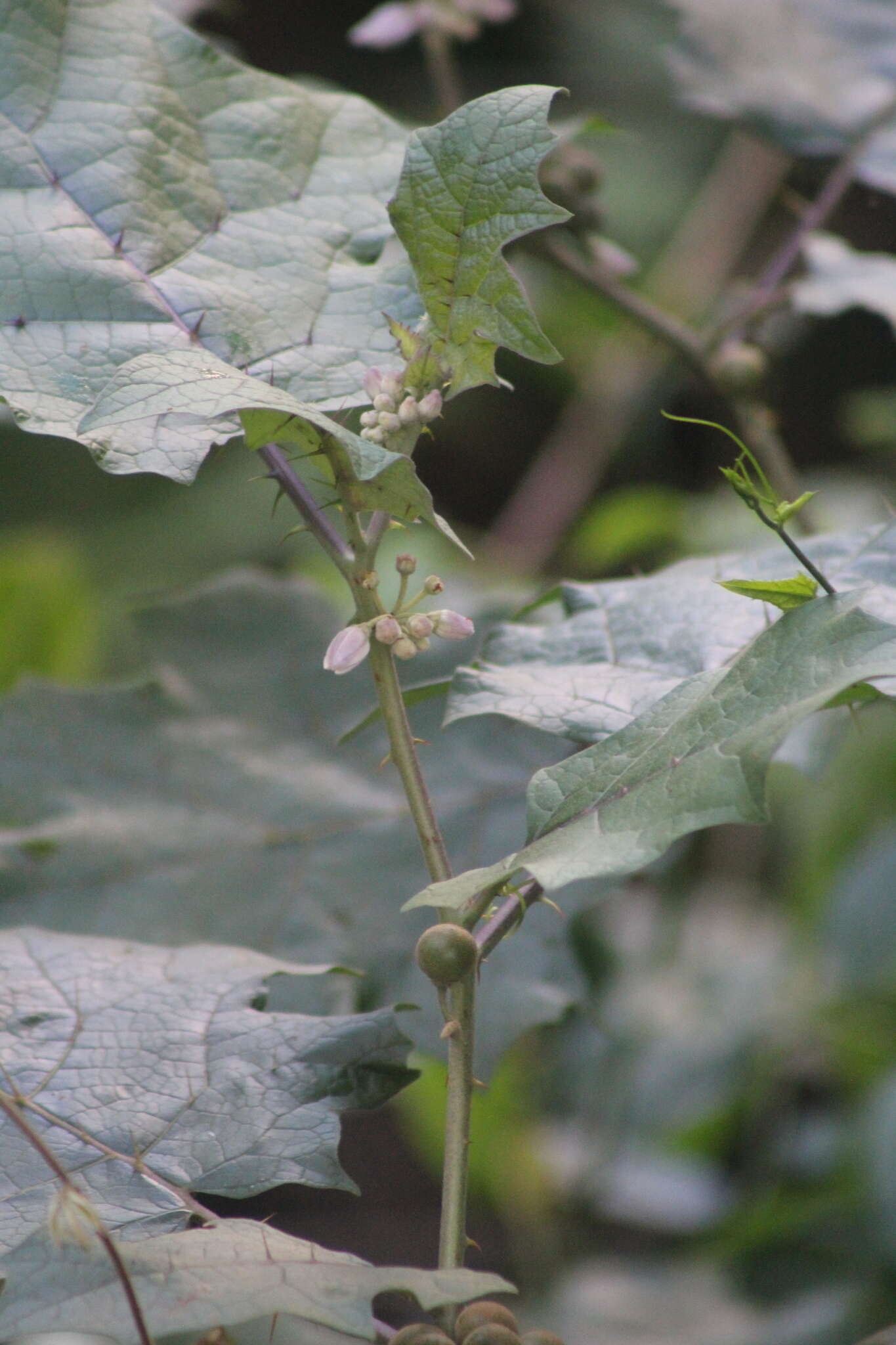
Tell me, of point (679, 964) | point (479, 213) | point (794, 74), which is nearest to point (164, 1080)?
point (479, 213)

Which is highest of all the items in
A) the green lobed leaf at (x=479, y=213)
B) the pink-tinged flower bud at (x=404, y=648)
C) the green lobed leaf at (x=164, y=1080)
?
the green lobed leaf at (x=479, y=213)

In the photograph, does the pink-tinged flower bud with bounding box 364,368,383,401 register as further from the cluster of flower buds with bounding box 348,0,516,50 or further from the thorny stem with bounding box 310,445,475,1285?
the cluster of flower buds with bounding box 348,0,516,50

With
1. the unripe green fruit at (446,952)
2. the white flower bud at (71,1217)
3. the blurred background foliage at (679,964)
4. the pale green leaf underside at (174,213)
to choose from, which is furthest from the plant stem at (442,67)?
the white flower bud at (71,1217)

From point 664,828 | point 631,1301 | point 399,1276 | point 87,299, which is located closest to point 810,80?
point 87,299

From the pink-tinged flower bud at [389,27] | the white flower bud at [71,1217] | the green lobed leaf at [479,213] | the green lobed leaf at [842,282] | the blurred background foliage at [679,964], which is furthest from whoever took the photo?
the blurred background foliage at [679,964]

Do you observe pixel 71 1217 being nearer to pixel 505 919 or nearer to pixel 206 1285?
pixel 206 1285

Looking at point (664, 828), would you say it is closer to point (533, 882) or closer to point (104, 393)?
point (533, 882)

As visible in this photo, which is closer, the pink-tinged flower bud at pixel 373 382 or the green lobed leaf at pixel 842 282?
the pink-tinged flower bud at pixel 373 382

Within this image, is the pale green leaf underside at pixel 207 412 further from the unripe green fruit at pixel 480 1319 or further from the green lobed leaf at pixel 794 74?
the green lobed leaf at pixel 794 74

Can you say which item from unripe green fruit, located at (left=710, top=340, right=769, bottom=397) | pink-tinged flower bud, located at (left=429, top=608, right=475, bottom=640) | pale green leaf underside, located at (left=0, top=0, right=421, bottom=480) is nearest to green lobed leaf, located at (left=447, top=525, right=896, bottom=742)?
pink-tinged flower bud, located at (left=429, top=608, right=475, bottom=640)
